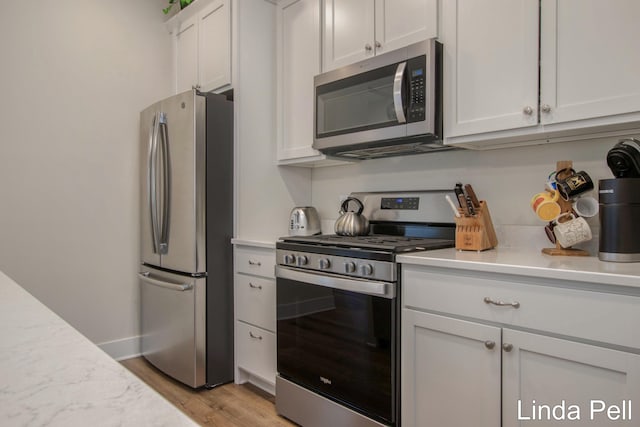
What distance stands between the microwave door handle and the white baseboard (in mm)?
2484

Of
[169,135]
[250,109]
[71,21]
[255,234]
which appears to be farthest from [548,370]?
[71,21]

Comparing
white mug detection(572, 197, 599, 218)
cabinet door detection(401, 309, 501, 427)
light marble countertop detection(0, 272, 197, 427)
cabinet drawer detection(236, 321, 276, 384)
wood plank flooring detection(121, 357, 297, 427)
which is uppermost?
white mug detection(572, 197, 599, 218)

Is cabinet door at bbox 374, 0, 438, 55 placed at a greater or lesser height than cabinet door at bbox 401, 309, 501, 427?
greater

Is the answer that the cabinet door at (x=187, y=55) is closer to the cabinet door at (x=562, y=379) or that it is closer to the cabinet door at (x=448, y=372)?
the cabinet door at (x=448, y=372)

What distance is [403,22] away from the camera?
194cm

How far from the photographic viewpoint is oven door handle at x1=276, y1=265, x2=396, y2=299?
1630mm

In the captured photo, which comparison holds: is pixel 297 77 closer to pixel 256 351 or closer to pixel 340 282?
pixel 340 282

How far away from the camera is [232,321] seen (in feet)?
8.40

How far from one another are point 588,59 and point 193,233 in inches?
80.9

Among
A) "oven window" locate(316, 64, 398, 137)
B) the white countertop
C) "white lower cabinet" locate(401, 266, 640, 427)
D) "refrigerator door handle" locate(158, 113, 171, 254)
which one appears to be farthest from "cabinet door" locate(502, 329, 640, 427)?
"refrigerator door handle" locate(158, 113, 171, 254)

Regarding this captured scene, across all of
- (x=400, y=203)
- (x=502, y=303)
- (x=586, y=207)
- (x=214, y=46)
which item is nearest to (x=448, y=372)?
(x=502, y=303)

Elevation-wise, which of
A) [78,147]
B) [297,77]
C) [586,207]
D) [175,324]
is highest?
[297,77]

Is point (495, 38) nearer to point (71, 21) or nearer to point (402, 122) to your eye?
point (402, 122)

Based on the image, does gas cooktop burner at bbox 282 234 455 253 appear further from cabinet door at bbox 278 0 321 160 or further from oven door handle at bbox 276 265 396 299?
cabinet door at bbox 278 0 321 160
